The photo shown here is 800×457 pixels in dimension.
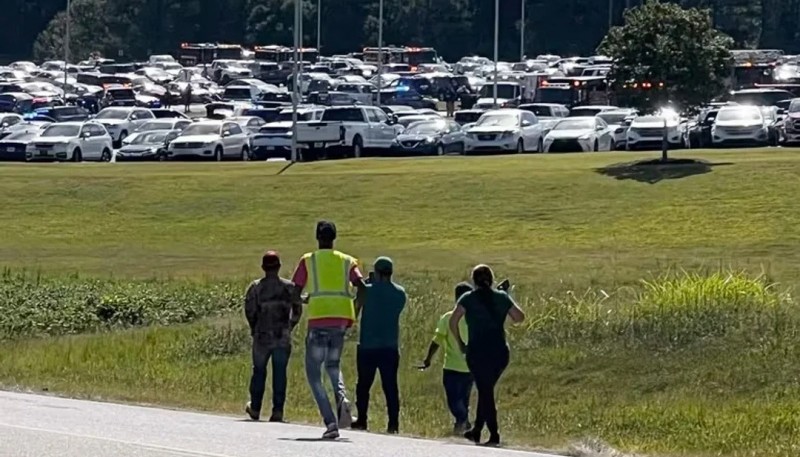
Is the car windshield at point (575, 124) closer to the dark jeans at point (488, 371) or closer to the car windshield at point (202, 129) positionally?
the car windshield at point (202, 129)

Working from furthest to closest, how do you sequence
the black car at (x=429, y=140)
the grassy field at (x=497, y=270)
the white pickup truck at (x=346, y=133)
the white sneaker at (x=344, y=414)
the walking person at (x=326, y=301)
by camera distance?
the black car at (x=429, y=140)
the white pickup truck at (x=346, y=133)
the grassy field at (x=497, y=270)
the white sneaker at (x=344, y=414)
the walking person at (x=326, y=301)

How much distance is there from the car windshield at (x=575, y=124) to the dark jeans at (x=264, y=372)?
38826 millimetres

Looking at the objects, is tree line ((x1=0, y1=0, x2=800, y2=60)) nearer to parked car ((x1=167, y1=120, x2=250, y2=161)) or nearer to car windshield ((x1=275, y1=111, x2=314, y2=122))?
car windshield ((x1=275, y1=111, x2=314, y2=122))

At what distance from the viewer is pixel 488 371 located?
15.7 metres

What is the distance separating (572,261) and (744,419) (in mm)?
15761

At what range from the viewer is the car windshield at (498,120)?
55750 millimetres

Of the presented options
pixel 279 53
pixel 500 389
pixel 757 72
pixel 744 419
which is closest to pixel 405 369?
pixel 500 389

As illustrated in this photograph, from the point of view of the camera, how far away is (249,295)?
16.9m

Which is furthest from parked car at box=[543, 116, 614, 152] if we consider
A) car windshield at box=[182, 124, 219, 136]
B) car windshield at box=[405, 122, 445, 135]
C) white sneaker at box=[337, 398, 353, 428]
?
white sneaker at box=[337, 398, 353, 428]

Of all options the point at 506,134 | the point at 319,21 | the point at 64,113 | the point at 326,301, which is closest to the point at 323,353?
the point at 326,301

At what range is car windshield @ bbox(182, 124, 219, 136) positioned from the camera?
57031 millimetres

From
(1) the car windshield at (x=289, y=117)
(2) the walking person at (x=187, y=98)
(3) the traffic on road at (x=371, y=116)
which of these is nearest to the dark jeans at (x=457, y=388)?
(3) the traffic on road at (x=371, y=116)

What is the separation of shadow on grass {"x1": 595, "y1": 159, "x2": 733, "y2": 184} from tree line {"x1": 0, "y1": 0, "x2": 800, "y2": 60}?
77229 mm

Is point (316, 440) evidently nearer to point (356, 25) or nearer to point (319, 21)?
point (319, 21)
